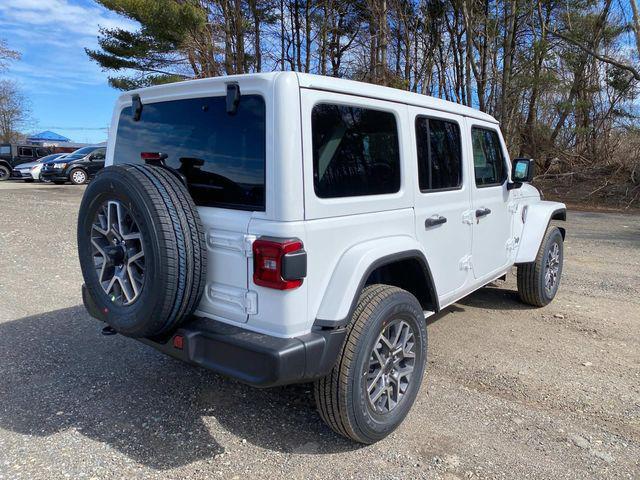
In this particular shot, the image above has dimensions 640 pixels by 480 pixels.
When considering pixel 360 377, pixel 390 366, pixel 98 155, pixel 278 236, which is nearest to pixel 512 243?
pixel 390 366

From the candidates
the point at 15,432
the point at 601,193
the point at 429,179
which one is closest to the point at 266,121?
the point at 429,179

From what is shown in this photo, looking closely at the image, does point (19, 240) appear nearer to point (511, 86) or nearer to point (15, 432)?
point (15, 432)

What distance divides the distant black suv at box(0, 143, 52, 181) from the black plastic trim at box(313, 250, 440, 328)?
2764 cm

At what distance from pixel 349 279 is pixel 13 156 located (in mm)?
28550

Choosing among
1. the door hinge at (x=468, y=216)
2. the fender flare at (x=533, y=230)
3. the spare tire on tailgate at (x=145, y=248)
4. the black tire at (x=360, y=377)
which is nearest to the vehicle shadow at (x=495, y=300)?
the fender flare at (x=533, y=230)

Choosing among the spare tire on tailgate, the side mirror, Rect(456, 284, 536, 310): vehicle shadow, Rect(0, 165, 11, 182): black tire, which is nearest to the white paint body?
the spare tire on tailgate

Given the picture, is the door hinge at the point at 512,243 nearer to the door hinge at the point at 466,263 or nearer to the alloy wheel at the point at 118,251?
the door hinge at the point at 466,263

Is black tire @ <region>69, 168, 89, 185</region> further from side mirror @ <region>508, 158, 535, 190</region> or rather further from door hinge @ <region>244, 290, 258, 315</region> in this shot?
door hinge @ <region>244, 290, 258, 315</region>

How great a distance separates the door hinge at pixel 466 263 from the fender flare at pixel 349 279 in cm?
110

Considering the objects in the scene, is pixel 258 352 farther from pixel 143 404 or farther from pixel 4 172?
pixel 4 172

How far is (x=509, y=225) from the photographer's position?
445 cm

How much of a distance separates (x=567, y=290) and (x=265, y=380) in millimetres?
4789

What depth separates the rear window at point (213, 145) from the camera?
244 cm

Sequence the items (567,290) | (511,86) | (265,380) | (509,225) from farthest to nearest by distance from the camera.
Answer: (511,86), (567,290), (509,225), (265,380)
